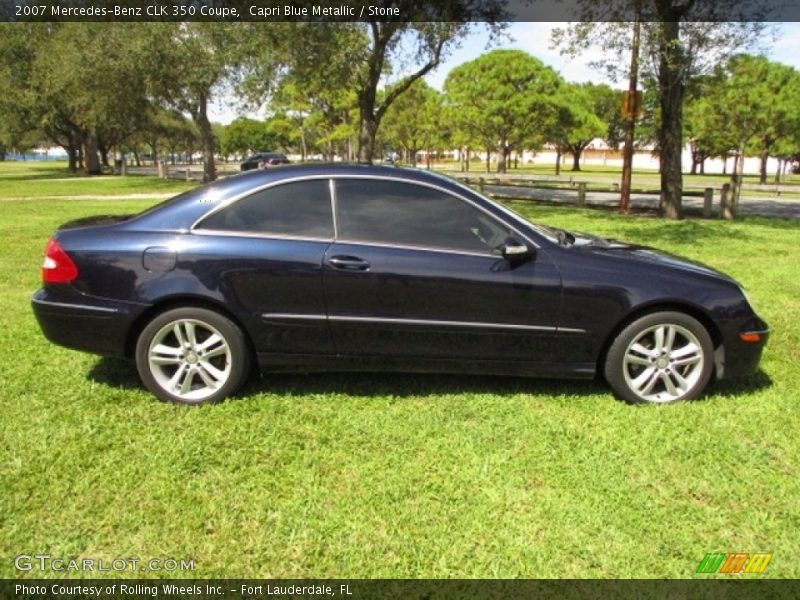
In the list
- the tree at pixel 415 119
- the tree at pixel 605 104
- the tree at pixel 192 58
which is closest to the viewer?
the tree at pixel 192 58

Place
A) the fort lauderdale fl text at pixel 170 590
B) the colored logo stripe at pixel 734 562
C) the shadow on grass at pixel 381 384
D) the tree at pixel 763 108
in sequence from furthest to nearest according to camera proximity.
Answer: the tree at pixel 763 108 → the shadow on grass at pixel 381 384 → the colored logo stripe at pixel 734 562 → the fort lauderdale fl text at pixel 170 590

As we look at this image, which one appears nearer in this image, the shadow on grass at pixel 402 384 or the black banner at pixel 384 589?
the black banner at pixel 384 589

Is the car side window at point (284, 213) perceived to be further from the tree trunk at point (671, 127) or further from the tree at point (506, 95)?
the tree at point (506, 95)

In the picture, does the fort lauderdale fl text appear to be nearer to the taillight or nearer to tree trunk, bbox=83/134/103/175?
the taillight

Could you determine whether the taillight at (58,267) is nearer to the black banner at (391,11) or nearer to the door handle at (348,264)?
the door handle at (348,264)

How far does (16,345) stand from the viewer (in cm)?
499

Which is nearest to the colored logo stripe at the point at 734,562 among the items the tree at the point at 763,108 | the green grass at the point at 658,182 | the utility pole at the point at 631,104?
the utility pole at the point at 631,104

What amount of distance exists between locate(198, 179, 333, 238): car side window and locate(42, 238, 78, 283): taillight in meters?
0.87

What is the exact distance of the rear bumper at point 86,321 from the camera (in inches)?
150

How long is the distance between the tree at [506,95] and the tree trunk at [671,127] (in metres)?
28.9

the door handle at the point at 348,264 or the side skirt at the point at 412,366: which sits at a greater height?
the door handle at the point at 348,264

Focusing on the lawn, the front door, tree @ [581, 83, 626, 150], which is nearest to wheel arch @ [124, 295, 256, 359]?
the lawn

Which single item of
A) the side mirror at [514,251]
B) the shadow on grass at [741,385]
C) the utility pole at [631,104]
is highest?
the utility pole at [631,104]

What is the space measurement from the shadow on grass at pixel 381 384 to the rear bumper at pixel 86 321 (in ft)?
1.41
